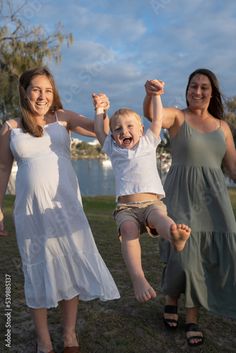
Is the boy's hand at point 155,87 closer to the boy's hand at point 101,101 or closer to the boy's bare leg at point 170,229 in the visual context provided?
the boy's hand at point 101,101

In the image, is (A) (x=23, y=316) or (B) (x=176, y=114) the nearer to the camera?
(B) (x=176, y=114)

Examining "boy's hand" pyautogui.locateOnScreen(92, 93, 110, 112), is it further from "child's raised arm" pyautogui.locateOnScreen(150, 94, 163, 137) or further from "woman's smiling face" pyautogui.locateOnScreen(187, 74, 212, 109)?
"woman's smiling face" pyautogui.locateOnScreen(187, 74, 212, 109)

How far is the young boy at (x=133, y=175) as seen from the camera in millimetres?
3072

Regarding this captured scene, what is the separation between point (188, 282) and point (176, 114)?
1.35 meters

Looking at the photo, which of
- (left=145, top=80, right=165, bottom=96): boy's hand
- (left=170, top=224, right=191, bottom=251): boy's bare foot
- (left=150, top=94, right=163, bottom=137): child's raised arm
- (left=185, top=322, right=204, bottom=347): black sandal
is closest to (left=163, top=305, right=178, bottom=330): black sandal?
(left=185, top=322, right=204, bottom=347): black sandal

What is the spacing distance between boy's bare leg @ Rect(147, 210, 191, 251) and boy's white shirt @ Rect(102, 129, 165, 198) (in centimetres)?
23

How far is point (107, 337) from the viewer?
3777mm

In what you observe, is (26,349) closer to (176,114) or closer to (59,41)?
(176,114)

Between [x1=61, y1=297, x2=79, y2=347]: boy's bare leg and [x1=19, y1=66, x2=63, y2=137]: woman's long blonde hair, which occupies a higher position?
[x1=19, y1=66, x2=63, y2=137]: woman's long blonde hair

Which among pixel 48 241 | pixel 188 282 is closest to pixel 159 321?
pixel 188 282

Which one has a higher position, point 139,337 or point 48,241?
point 48,241

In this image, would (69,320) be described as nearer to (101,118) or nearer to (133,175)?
(133,175)

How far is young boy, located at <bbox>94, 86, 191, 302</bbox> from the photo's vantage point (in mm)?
3072

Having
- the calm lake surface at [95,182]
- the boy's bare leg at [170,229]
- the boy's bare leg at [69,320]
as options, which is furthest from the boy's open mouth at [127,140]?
the calm lake surface at [95,182]
